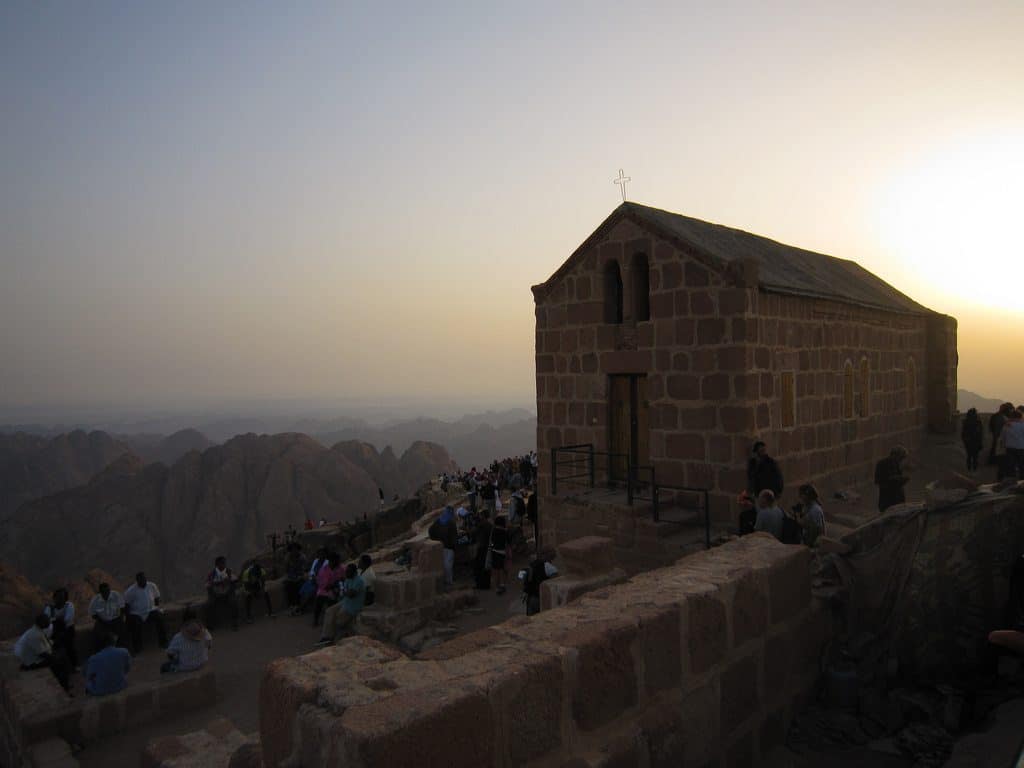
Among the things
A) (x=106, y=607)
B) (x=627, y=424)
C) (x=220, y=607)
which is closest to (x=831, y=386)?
(x=627, y=424)

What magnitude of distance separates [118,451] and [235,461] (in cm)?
3632

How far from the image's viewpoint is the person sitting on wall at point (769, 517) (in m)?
7.66

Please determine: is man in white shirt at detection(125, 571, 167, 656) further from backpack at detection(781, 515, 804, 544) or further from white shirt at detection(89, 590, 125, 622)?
backpack at detection(781, 515, 804, 544)

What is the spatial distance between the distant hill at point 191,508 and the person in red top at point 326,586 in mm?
36834

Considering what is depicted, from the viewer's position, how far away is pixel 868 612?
528 cm

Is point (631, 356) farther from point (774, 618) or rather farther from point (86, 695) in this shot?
point (86, 695)

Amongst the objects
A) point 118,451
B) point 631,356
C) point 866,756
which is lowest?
point 118,451

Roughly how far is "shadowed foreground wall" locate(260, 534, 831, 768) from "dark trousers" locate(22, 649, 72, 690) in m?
9.95

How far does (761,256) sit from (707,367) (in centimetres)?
469

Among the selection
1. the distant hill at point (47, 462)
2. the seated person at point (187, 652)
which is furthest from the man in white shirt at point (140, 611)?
the distant hill at point (47, 462)

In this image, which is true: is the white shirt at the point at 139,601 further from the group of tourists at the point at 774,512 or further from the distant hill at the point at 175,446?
the distant hill at the point at 175,446

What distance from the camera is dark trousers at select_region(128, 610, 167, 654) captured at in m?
12.7

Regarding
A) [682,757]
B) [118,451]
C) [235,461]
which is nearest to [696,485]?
[682,757]

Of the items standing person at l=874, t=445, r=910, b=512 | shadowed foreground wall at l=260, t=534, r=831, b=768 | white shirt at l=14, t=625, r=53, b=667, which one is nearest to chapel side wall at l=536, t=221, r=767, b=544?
standing person at l=874, t=445, r=910, b=512
